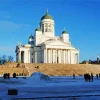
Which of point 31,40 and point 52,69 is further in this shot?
point 31,40

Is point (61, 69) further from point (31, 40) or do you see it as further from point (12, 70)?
point (31, 40)

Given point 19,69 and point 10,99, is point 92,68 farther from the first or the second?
point 10,99

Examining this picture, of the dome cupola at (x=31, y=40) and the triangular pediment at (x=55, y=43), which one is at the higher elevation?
the dome cupola at (x=31, y=40)

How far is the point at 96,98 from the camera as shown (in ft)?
49.1

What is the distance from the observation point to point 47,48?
95812mm

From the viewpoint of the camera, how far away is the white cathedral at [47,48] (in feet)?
319

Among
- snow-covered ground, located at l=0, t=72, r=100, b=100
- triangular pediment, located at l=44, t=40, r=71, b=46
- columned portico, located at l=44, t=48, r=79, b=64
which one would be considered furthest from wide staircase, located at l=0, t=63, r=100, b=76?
snow-covered ground, located at l=0, t=72, r=100, b=100

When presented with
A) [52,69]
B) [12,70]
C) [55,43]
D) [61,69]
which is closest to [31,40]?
[55,43]

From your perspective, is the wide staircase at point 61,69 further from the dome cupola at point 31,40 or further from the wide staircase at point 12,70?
the dome cupola at point 31,40

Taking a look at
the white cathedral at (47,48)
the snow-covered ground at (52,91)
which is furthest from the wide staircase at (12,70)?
the white cathedral at (47,48)

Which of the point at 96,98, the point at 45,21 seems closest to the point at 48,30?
the point at 45,21

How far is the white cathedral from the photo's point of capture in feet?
319

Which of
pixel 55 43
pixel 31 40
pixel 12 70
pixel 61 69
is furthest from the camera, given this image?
pixel 31 40

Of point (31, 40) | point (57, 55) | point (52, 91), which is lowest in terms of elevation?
point (52, 91)
